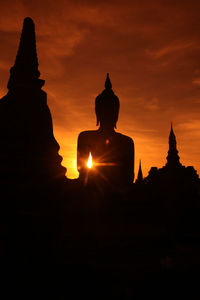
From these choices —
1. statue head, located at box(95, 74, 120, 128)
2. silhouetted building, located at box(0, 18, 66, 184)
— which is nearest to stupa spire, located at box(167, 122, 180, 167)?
statue head, located at box(95, 74, 120, 128)

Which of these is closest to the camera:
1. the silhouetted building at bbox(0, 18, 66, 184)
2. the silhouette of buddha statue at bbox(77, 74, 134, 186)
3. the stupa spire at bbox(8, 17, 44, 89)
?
the silhouetted building at bbox(0, 18, 66, 184)

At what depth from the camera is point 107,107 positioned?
42.8 ft

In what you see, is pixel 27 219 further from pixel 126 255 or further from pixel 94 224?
pixel 126 255

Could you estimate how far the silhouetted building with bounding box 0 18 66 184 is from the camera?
302 inches

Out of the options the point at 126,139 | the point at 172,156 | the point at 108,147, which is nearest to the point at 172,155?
the point at 172,156

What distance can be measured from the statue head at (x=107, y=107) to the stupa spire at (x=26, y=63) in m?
4.72

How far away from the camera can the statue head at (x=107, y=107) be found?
42.7ft

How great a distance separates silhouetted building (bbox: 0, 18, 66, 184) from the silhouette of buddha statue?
12.4 ft

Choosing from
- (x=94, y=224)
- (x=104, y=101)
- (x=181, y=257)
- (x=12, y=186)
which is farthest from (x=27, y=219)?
(x=104, y=101)

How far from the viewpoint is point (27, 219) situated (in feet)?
23.0

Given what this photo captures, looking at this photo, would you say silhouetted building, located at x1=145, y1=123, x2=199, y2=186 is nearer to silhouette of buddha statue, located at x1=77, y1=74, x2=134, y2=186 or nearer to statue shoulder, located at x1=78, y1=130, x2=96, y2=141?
silhouette of buddha statue, located at x1=77, y1=74, x2=134, y2=186

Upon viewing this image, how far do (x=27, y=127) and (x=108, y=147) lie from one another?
5.19 metres

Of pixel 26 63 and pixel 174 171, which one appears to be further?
pixel 174 171

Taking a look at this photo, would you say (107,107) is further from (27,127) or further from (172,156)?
(172,156)
